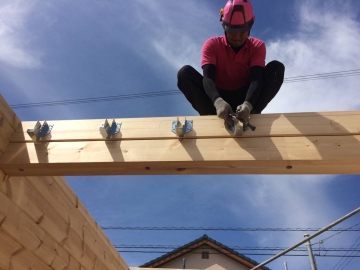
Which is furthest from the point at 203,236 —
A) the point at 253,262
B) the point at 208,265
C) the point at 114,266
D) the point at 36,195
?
the point at 36,195

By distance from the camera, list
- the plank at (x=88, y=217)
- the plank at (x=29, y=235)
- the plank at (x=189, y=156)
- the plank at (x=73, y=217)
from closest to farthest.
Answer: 1. the plank at (x=189, y=156)
2. the plank at (x=29, y=235)
3. the plank at (x=73, y=217)
4. the plank at (x=88, y=217)

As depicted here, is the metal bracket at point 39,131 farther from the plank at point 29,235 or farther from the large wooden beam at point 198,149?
the plank at point 29,235

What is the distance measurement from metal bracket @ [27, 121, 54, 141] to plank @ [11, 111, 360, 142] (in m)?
0.03

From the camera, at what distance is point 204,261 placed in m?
12.5

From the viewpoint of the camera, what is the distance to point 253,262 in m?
11.8

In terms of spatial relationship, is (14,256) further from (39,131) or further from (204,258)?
(204,258)

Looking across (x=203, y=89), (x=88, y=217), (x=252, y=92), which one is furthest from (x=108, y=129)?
(x=88, y=217)

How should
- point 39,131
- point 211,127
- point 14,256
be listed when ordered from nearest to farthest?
point 211,127 → point 39,131 → point 14,256

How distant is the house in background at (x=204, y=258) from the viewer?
1214cm

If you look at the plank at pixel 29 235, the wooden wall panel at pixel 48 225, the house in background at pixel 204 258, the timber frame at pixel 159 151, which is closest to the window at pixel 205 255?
the house in background at pixel 204 258

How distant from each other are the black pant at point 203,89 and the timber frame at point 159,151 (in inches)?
16.1

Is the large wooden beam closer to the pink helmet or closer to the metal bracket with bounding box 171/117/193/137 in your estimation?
the metal bracket with bounding box 171/117/193/137

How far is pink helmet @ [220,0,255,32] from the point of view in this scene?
221 centimetres

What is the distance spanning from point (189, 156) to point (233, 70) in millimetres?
872
